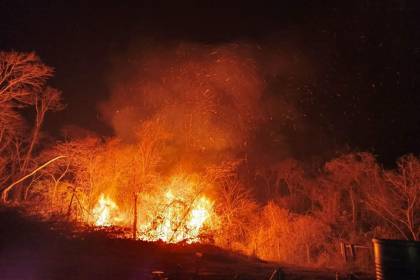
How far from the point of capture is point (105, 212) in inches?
1130

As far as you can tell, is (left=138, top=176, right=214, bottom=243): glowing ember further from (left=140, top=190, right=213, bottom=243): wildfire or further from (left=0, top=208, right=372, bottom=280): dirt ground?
(left=0, top=208, right=372, bottom=280): dirt ground

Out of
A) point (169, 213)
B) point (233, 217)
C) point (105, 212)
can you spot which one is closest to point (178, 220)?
point (169, 213)

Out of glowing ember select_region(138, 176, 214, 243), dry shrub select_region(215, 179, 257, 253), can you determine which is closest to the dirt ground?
glowing ember select_region(138, 176, 214, 243)

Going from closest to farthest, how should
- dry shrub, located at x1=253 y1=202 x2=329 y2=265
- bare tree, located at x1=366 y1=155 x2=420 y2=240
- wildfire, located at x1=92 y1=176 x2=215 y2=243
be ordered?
1. wildfire, located at x1=92 y1=176 x2=215 y2=243
2. dry shrub, located at x1=253 y1=202 x2=329 y2=265
3. bare tree, located at x1=366 y1=155 x2=420 y2=240

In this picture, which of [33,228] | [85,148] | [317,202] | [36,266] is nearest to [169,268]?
[36,266]

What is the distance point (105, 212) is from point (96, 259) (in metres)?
16.7

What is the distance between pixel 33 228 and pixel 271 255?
1734cm

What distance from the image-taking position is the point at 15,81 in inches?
867

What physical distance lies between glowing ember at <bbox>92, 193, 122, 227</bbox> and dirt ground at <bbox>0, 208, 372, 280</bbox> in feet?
30.8

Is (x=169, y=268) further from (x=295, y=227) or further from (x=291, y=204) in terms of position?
(x=291, y=204)

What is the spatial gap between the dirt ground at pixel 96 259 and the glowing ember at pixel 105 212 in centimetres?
939

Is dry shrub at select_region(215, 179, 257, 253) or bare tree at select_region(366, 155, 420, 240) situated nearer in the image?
dry shrub at select_region(215, 179, 257, 253)

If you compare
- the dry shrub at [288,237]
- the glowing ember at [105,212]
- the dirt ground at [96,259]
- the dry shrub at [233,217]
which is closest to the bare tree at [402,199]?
the dry shrub at [288,237]

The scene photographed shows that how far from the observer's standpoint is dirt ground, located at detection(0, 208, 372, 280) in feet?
34.6
